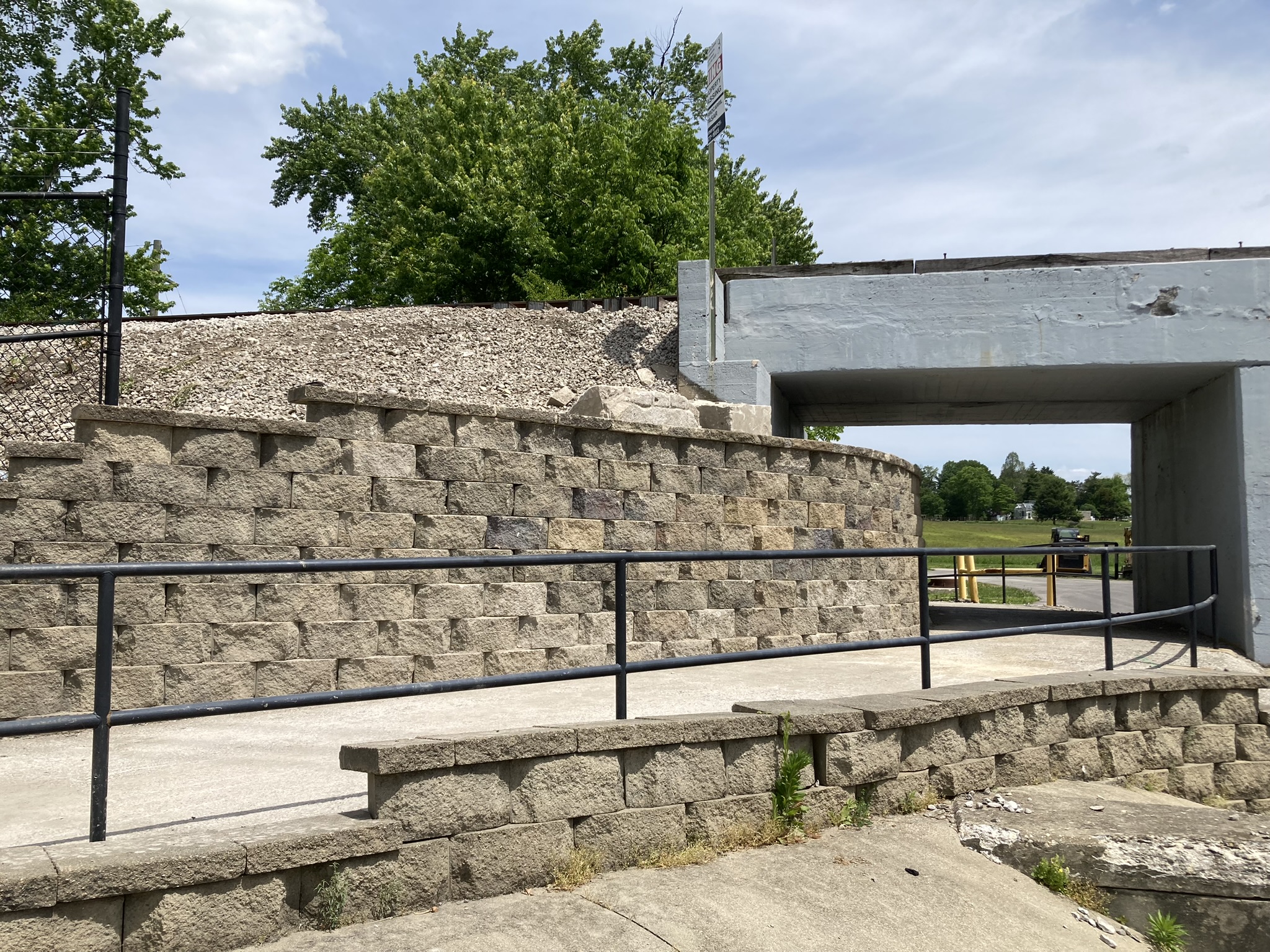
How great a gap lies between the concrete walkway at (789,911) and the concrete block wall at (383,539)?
3591mm

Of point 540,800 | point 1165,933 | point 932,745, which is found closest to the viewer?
point 540,800

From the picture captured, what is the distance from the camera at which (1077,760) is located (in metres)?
6.73

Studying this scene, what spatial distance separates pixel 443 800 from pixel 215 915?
91 centimetres

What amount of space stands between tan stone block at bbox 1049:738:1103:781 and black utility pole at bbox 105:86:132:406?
23.7 ft

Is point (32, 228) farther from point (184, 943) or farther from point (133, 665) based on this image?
point (184, 943)

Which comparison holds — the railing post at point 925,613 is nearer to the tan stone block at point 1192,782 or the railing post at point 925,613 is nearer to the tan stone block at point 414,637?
the tan stone block at point 1192,782

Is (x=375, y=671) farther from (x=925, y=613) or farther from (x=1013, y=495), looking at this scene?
(x=1013, y=495)

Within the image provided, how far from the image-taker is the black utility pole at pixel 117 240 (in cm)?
750

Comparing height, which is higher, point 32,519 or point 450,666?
point 32,519

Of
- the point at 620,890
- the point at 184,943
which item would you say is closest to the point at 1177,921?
the point at 620,890

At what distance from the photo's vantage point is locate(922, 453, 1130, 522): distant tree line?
3676 inches

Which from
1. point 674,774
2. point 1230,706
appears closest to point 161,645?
point 674,774

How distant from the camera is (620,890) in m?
4.17

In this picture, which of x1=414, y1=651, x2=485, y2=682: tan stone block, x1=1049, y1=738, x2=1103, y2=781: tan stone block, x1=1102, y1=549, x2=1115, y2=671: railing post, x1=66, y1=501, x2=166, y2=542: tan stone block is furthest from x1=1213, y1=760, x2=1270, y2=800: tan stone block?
x1=66, y1=501, x2=166, y2=542: tan stone block
